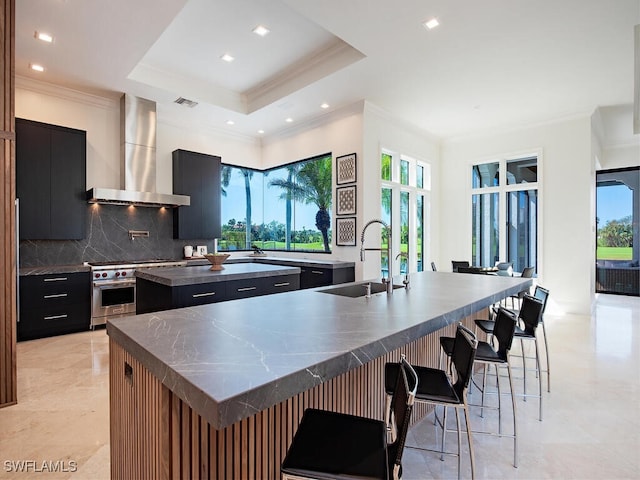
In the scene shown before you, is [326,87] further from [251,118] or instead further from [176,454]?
[176,454]

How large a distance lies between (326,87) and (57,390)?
4625 mm

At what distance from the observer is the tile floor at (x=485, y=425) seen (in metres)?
1.90

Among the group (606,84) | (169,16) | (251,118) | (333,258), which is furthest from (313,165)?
(606,84)

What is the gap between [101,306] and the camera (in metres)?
4.54

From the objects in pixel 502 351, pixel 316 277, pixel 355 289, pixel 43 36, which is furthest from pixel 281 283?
pixel 43 36

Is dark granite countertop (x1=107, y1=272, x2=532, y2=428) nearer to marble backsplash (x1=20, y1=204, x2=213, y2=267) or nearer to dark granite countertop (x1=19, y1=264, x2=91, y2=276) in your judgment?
dark granite countertop (x1=19, y1=264, x2=91, y2=276)

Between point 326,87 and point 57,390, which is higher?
point 326,87

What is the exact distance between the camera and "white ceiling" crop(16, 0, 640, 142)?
3195mm

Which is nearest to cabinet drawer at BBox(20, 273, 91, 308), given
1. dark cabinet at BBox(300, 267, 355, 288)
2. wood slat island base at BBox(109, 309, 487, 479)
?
dark cabinet at BBox(300, 267, 355, 288)

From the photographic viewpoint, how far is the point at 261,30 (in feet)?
12.4

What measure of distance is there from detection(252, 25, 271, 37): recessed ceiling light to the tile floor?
398cm

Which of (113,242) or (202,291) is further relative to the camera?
(113,242)

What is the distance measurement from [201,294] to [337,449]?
2.42 meters

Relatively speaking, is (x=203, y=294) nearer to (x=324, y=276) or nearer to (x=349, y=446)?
(x=324, y=276)
